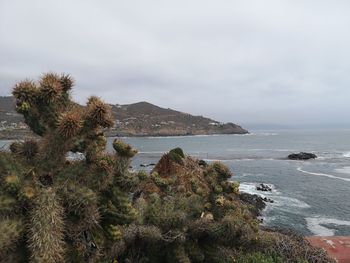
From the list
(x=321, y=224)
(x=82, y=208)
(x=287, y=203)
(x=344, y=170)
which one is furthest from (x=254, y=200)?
(x=82, y=208)

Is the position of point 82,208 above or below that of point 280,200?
above

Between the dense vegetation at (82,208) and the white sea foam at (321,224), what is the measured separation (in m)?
16.6

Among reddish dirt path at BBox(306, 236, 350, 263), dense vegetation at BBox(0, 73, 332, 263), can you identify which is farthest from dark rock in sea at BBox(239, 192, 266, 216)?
dense vegetation at BBox(0, 73, 332, 263)

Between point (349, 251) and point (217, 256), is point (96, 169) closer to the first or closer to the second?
point (217, 256)

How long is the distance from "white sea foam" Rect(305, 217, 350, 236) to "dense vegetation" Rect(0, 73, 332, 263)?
54.5ft

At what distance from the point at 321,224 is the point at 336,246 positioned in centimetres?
1561

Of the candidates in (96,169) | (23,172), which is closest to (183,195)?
(96,169)

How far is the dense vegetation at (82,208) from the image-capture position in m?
4.59

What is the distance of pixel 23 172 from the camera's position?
16.6 ft

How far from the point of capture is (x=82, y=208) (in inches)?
196

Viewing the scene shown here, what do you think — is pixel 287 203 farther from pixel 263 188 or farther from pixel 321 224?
pixel 321 224

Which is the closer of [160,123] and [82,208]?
[82,208]

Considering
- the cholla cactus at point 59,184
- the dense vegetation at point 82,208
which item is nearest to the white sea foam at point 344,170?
the dense vegetation at point 82,208

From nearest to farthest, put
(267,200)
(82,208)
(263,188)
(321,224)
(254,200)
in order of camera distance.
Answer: (82,208)
(321,224)
(254,200)
(267,200)
(263,188)
